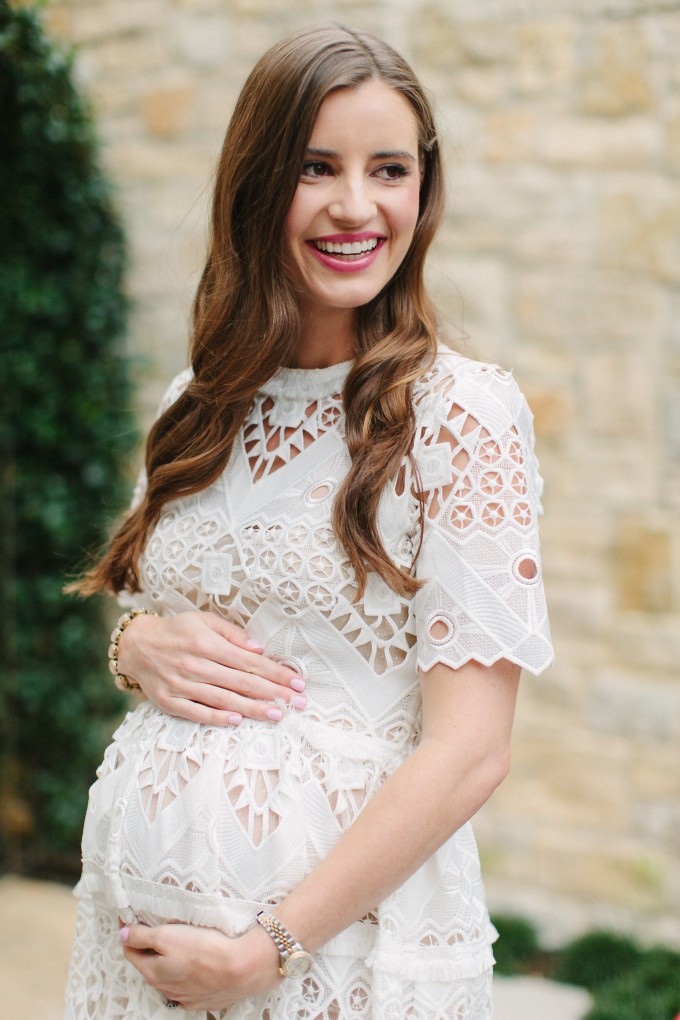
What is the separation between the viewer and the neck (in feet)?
5.67

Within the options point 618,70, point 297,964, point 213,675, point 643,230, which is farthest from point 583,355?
point 297,964

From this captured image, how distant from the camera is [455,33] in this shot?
10.8 ft

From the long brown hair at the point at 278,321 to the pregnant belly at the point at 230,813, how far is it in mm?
277

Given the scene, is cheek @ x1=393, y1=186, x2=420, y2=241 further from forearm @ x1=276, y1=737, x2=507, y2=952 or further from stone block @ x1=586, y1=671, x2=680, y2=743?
stone block @ x1=586, y1=671, x2=680, y2=743

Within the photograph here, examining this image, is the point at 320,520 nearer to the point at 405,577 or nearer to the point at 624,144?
the point at 405,577

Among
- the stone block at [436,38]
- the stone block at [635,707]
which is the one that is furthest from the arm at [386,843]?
the stone block at [436,38]

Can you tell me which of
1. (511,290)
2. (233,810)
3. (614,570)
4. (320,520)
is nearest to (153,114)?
(511,290)

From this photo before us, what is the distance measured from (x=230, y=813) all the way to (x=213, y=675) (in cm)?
21

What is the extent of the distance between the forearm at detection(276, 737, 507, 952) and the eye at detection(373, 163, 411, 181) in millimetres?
860

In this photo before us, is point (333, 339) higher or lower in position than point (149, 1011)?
higher

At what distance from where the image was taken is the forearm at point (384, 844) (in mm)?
1356

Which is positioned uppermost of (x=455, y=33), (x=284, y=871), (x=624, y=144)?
(x=455, y=33)

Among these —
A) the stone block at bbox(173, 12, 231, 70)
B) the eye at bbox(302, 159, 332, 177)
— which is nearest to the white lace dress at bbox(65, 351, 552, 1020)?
the eye at bbox(302, 159, 332, 177)

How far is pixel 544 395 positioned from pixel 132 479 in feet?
5.36
